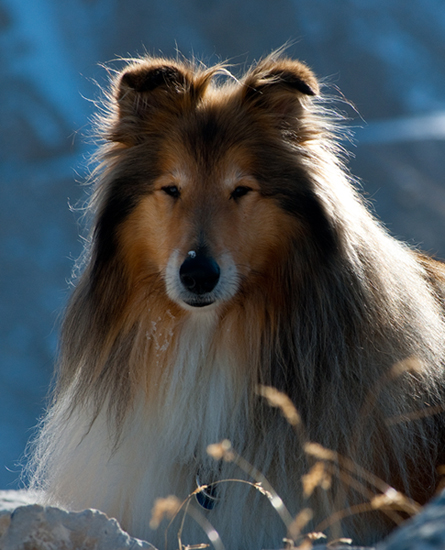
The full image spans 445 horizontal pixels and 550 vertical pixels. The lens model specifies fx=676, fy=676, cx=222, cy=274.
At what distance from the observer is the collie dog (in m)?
2.42

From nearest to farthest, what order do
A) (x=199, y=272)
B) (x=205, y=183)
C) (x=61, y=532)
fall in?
(x=61, y=532) → (x=199, y=272) → (x=205, y=183)

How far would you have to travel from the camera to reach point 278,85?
8.59 feet

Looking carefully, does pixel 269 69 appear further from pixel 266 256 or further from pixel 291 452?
pixel 291 452

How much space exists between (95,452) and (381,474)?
→ 1091 mm

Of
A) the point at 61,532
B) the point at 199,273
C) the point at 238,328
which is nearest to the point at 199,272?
the point at 199,273

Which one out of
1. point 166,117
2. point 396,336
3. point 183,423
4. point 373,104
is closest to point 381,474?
point 396,336

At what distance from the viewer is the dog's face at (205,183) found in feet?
7.88

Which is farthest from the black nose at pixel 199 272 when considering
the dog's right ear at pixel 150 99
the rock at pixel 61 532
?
the rock at pixel 61 532

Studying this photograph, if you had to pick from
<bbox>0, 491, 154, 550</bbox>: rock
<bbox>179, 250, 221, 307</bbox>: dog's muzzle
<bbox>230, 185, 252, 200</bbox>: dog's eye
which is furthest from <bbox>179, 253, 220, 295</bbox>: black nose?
<bbox>0, 491, 154, 550</bbox>: rock

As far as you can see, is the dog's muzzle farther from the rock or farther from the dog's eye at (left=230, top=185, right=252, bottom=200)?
the rock

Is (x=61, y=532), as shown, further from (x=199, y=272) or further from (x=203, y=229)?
(x=203, y=229)

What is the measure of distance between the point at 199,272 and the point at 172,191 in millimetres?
397

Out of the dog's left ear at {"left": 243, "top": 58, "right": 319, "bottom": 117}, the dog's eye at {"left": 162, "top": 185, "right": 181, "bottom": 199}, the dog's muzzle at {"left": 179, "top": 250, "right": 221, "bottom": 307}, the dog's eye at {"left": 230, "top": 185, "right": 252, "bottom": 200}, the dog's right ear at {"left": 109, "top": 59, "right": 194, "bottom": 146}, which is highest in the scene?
the dog's left ear at {"left": 243, "top": 58, "right": 319, "bottom": 117}

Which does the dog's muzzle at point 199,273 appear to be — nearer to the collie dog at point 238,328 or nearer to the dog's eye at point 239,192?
the collie dog at point 238,328
